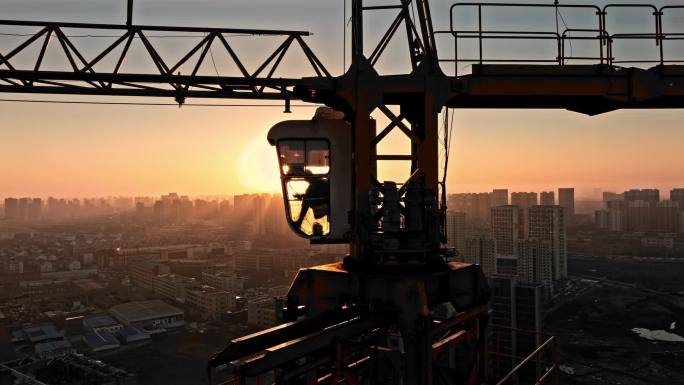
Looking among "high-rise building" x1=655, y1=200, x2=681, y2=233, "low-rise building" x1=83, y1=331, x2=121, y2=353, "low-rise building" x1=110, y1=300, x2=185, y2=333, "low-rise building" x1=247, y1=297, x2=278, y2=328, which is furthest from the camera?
"high-rise building" x1=655, y1=200, x2=681, y2=233

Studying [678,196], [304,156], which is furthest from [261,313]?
[678,196]

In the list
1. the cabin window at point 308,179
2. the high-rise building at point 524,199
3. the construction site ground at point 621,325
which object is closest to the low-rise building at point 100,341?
the construction site ground at point 621,325

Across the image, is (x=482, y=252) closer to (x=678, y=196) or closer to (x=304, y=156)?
(x=304, y=156)

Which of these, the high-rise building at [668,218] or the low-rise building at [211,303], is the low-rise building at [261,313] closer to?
the low-rise building at [211,303]

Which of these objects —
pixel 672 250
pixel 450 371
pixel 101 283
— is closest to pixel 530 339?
pixel 450 371

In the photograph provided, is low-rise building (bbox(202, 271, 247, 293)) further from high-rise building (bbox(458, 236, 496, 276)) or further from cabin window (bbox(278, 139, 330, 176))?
cabin window (bbox(278, 139, 330, 176))

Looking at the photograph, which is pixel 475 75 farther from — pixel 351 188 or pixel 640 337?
pixel 640 337

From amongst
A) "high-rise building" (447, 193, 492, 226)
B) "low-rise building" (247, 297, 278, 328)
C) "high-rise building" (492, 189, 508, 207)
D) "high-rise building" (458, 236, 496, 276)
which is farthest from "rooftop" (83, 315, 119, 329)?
"high-rise building" (492, 189, 508, 207)
